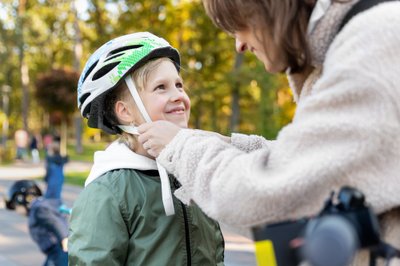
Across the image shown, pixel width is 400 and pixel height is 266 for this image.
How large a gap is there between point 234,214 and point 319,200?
0.54 feet

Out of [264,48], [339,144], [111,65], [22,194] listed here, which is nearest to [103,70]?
[111,65]

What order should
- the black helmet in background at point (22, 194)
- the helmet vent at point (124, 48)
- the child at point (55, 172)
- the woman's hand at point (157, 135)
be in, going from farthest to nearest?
the child at point (55, 172), the black helmet in background at point (22, 194), the helmet vent at point (124, 48), the woman's hand at point (157, 135)

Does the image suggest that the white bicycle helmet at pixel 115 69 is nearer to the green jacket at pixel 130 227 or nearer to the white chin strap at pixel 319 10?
the green jacket at pixel 130 227

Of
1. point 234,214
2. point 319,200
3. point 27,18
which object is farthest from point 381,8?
point 27,18

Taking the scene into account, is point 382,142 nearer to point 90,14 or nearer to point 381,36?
point 381,36

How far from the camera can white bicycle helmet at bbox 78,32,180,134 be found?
6.70 ft

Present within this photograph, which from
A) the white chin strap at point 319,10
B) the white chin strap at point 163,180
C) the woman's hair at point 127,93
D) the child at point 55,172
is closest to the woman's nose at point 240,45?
the white chin strap at point 319,10

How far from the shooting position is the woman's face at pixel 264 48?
1.15 meters

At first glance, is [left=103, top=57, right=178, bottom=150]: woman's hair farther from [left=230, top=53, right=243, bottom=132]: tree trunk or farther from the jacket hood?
[left=230, top=53, right=243, bottom=132]: tree trunk

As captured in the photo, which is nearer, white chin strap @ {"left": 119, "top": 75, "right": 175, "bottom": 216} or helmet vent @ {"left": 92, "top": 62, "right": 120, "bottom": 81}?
white chin strap @ {"left": 119, "top": 75, "right": 175, "bottom": 216}

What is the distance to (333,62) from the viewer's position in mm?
1064

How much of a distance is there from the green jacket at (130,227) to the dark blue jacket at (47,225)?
12.5ft

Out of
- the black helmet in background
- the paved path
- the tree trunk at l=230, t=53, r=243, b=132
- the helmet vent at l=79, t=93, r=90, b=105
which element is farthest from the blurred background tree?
the helmet vent at l=79, t=93, r=90, b=105

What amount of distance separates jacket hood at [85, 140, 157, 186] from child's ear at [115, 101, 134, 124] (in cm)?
11
